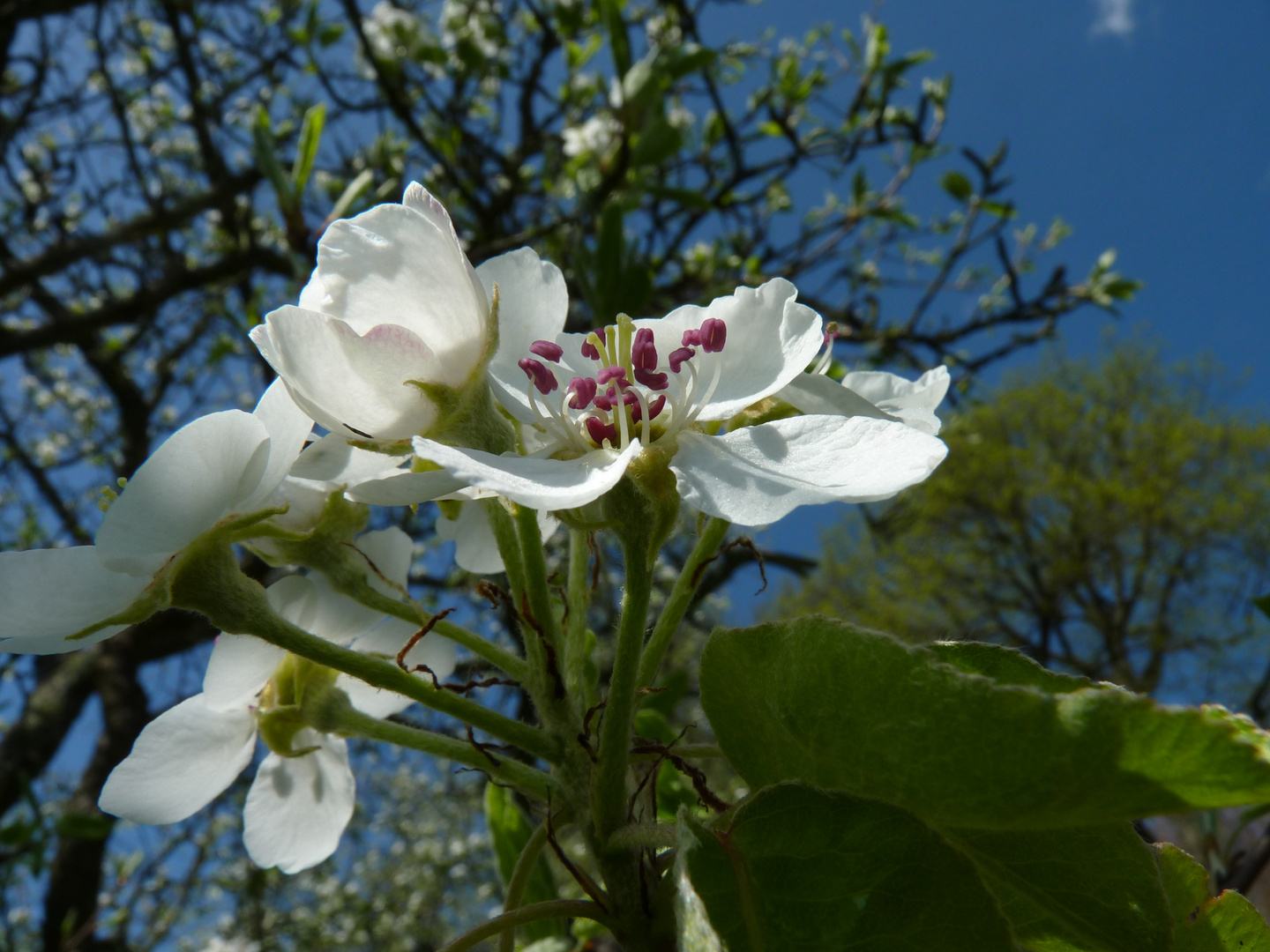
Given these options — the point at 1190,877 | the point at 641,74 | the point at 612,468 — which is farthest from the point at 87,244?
the point at 1190,877

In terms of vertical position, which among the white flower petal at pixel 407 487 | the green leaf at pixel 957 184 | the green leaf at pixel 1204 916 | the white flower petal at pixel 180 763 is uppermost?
the green leaf at pixel 957 184

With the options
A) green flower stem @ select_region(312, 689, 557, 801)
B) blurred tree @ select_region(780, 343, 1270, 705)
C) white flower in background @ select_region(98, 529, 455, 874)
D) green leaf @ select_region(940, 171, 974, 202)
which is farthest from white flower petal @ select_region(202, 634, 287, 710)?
blurred tree @ select_region(780, 343, 1270, 705)

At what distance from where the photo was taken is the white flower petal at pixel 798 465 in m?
0.42

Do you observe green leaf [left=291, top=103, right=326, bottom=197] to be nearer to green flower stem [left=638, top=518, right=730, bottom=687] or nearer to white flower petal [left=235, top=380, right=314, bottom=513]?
white flower petal [left=235, top=380, right=314, bottom=513]

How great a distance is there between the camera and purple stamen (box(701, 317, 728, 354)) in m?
0.58

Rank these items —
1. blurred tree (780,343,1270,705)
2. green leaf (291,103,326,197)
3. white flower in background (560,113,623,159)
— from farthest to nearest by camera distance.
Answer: blurred tree (780,343,1270,705) < white flower in background (560,113,623,159) < green leaf (291,103,326,197)

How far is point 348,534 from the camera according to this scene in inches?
24.0

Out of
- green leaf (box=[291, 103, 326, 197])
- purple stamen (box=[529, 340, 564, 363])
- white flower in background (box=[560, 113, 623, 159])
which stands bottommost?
purple stamen (box=[529, 340, 564, 363])

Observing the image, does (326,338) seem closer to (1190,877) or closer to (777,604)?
(1190,877)

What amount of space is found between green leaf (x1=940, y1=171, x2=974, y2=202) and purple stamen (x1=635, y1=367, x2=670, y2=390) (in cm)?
249

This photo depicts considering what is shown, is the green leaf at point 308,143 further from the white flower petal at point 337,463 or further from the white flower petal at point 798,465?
the white flower petal at point 798,465

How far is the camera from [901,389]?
0.66 meters

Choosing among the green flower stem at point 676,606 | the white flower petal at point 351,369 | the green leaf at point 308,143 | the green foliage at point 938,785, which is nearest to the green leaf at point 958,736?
the green foliage at point 938,785

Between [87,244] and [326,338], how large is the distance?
10.4 feet
